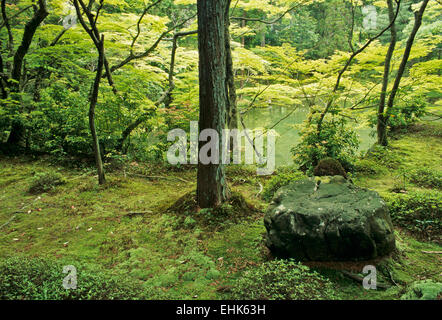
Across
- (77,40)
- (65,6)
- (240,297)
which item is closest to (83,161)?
(77,40)

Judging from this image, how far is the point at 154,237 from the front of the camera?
3428mm

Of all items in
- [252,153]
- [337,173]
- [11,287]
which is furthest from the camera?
[252,153]

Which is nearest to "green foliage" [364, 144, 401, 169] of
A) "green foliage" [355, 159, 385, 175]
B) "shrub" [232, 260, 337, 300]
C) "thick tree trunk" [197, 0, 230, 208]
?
"green foliage" [355, 159, 385, 175]

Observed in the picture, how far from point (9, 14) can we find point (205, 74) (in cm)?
825

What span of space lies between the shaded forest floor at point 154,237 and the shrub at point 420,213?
8.4 inches

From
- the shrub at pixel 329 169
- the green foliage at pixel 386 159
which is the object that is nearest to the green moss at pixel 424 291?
the shrub at pixel 329 169

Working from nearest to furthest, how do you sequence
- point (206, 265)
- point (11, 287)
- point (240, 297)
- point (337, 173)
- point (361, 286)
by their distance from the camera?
point (11, 287) < point (240, 297) < point (361, 286) < point (206, 265) < point (337, 173)

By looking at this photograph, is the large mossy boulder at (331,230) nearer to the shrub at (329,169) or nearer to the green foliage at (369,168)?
the shrub at (329,169)

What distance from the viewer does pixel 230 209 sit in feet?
12.4

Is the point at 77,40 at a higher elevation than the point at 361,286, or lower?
higher

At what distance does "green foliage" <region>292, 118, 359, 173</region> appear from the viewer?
567 centimetres

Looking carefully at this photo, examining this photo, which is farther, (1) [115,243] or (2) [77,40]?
(2) [77,40]

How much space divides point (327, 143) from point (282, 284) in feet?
13.3

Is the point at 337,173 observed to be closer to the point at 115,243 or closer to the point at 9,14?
the point at 115,243
